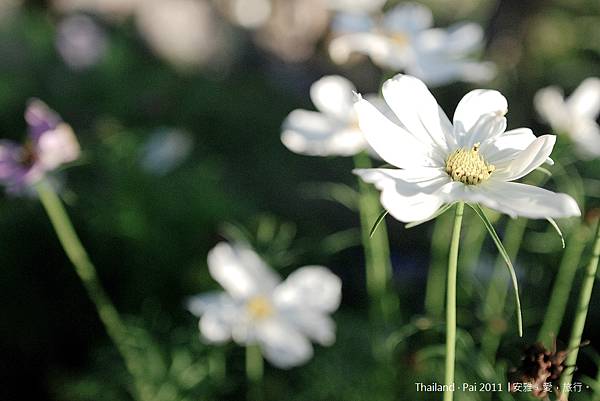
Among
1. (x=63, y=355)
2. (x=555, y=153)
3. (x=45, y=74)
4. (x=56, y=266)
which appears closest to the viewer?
(x=555, y=153)

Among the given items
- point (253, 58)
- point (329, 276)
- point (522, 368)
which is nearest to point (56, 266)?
point (329, 276)

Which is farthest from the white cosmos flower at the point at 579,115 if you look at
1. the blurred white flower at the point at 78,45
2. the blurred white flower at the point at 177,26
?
the blurred white flower at the point at 177,26

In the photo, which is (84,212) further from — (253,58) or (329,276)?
(253,58)

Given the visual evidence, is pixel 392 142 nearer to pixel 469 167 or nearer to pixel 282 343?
pixel 469 167

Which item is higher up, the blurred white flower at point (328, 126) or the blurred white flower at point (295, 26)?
the blurred white flower at point (295, 26)

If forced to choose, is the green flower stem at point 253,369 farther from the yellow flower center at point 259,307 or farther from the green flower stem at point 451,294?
the green flower stem at point 451,294

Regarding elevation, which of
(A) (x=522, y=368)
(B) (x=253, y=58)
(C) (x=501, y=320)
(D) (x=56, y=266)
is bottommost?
(A) (x=522, y=368)
